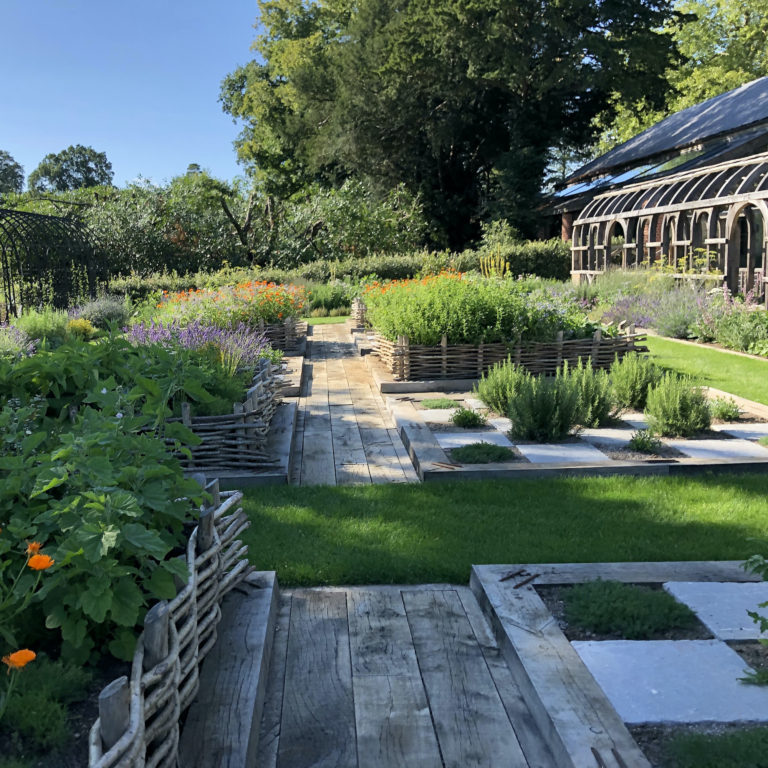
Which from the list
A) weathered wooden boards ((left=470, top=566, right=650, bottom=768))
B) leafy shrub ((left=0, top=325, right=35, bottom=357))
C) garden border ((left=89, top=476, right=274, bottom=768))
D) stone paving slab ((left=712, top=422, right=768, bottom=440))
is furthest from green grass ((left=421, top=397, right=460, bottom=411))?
garden border ((left=89, top=476, right=274, bottom=768))

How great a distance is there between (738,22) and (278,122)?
20614 mm

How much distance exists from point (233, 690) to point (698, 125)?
21695mm

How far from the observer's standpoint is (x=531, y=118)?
2636 centimetres

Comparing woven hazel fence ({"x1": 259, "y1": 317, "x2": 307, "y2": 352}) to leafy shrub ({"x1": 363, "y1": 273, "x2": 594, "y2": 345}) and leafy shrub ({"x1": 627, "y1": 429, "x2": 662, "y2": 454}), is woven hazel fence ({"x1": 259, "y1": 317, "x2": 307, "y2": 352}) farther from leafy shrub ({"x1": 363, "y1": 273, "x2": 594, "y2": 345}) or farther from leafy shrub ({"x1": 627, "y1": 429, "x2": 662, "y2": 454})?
leafy shrub ({"x1": 627, "y1": 429, "x2": 662, "y2": 454})

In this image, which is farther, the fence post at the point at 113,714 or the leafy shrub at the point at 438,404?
the leafy shrub at the point at 438,404

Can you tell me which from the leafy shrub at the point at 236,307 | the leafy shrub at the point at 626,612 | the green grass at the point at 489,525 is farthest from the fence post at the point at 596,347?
the leafy shrub at the point at 626,612

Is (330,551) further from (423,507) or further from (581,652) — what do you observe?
(581,652)

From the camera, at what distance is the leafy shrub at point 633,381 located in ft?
21.3

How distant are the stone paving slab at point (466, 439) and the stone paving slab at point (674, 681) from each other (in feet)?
9.44

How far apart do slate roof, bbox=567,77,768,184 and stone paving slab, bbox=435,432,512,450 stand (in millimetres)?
14867

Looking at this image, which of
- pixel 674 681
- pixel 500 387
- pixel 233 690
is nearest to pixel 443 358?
pixel 500 387

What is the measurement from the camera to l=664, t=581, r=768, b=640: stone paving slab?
2666mm

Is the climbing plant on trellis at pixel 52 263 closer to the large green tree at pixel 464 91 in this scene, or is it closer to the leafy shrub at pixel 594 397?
the leafy shrub at pixel 594 397

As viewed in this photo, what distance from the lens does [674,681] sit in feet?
7.72
